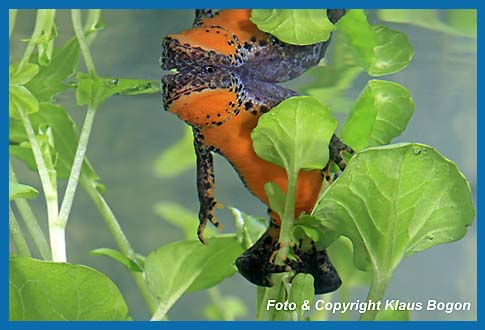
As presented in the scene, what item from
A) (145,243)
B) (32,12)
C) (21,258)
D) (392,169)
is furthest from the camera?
(145,243)

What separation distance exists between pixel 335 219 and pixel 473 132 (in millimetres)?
337

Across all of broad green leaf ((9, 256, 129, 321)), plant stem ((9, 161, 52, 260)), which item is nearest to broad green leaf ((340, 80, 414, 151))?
broad green leaf ((9, 256, 129, 321))

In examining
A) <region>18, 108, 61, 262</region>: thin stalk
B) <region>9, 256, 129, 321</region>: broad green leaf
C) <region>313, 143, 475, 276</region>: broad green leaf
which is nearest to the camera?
<region>313, 143, 475, 276</region>: broad green leaf

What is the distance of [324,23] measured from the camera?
2.69ft

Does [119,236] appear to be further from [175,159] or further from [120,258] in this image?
[175,159]

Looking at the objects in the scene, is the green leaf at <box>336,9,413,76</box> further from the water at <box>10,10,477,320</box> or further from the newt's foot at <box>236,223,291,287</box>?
the newt's foot at <box>236,223,291,287</box>

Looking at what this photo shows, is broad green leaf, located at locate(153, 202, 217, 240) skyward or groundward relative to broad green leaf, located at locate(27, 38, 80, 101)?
groundward

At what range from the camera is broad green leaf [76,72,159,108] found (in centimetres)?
97

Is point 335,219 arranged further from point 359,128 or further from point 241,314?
point 241,314

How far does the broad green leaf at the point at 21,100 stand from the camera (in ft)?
3.05

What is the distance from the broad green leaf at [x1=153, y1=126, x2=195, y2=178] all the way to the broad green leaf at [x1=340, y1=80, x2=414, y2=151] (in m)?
0.39

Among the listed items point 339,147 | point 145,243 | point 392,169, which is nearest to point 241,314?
point 145,243

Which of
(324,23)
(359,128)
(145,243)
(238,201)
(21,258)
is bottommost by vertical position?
(145,243)

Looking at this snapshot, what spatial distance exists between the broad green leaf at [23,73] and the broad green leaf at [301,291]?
0.47m
